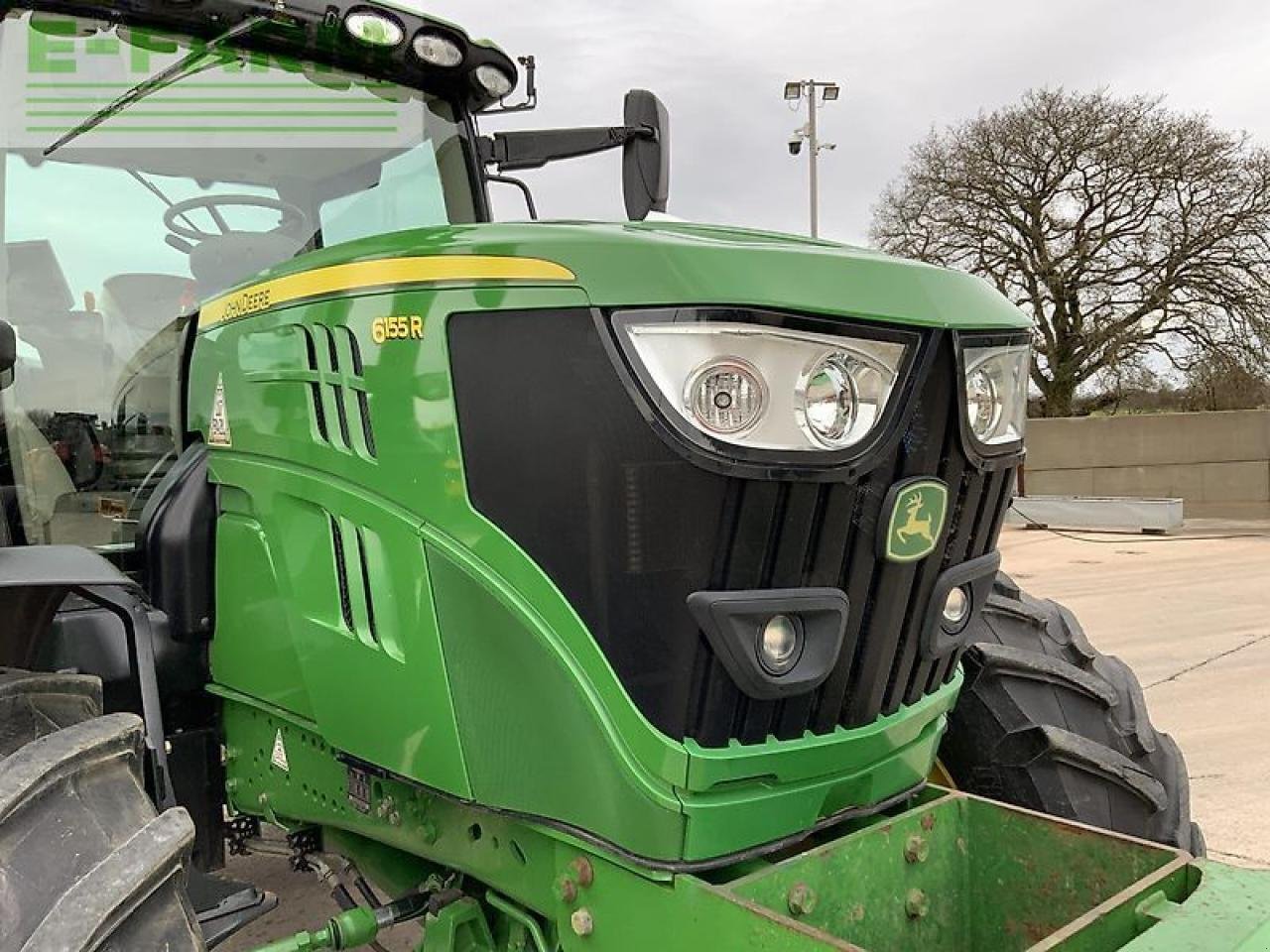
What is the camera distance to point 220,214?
266 centimetres

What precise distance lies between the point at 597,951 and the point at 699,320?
940mm

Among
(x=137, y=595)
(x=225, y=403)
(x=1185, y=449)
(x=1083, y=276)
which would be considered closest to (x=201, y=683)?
(x=137, y=595)

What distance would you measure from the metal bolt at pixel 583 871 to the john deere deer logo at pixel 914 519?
64cm

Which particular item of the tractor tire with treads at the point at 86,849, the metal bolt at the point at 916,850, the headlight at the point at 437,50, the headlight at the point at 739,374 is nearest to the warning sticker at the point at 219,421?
the tractor tire with treads at the point at 86,849

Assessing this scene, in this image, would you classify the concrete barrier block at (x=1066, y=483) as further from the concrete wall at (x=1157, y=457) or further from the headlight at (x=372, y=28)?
the headlight at (x=372, y=28)

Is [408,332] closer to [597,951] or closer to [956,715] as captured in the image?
[597,951]

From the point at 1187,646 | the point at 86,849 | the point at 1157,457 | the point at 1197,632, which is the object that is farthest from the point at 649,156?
the point at 1157,457

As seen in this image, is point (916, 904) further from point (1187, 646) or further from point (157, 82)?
point (1187, 646)

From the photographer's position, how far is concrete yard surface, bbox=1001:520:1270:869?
175 inches

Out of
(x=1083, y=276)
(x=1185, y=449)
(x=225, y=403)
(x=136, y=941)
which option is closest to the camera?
(x=136, y=941)

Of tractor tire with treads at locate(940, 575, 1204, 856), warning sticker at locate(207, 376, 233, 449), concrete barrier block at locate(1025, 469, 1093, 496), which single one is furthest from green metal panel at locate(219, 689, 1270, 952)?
concrete barrier block at locate(1025, 469, 1093, 496)

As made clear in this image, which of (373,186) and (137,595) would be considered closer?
(137,595)

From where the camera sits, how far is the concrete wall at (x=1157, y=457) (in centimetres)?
1641

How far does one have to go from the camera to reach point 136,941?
142cm
